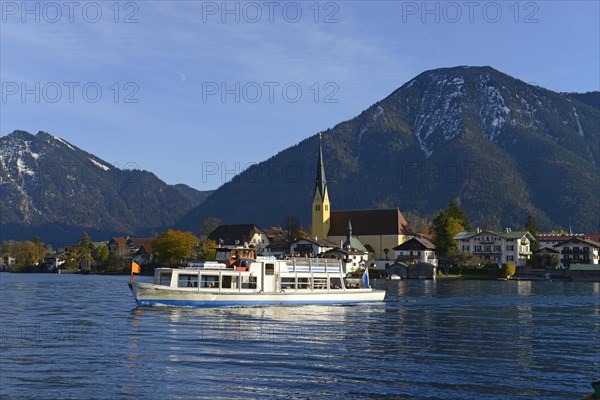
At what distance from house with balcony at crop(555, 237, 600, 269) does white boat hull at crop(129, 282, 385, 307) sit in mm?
110319

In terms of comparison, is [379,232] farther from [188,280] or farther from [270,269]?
[188,280]

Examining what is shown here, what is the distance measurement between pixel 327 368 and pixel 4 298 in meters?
55.4

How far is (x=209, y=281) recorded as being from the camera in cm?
6525

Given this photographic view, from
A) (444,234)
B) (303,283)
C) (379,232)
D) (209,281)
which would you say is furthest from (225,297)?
(379,232)

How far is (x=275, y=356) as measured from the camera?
3594 centimetres

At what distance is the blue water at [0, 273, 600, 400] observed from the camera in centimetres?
2812

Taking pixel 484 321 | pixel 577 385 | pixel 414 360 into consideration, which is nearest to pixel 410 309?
pixel 484 321

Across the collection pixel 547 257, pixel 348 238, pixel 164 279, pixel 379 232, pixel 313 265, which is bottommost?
pixel 164 279

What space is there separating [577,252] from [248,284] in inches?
4826

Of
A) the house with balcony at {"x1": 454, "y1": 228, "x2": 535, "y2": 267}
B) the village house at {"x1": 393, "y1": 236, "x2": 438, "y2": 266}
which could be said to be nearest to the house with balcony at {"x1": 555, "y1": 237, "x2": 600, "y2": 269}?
the house with balcony at {"x1": 454, "y1": 228, "x2": 535, "y2": 267}

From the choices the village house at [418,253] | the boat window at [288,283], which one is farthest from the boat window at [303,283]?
the village house at [418,253]

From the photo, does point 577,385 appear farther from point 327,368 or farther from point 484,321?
point 484,321

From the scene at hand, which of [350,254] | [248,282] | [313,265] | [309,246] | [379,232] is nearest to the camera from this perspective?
[248,282]

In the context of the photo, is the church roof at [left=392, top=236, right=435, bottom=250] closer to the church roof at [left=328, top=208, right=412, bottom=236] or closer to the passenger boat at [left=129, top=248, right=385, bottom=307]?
the church roof at [left=328, top=208, right=412, bottom=236]
